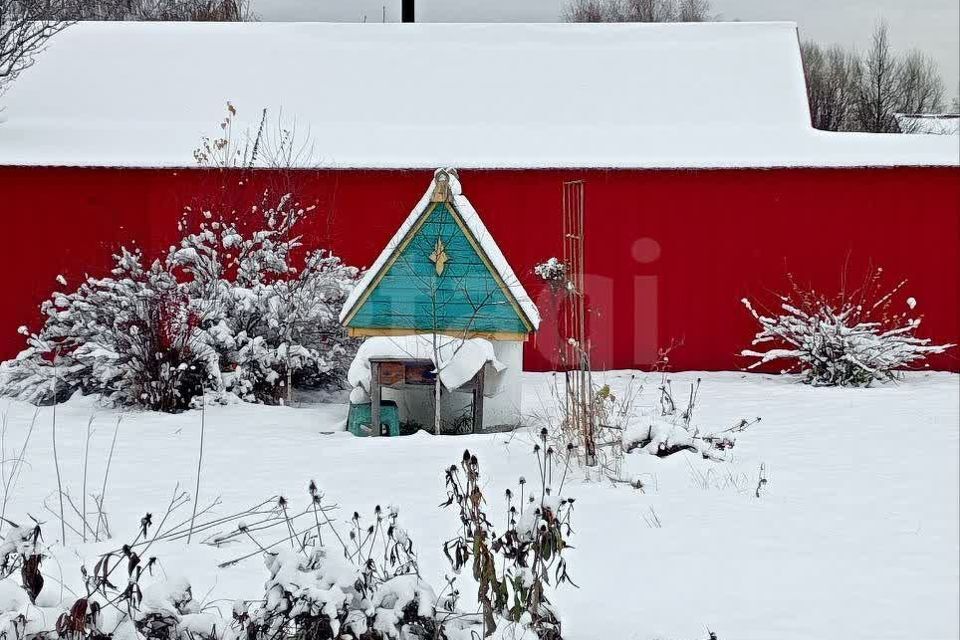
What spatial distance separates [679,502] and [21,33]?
10.7 m

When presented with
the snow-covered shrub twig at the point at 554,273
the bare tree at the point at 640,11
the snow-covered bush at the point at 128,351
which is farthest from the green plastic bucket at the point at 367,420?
the bare tree at the point at 640,11

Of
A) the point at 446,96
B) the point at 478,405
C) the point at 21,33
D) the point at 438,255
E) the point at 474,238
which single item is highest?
the point at 21,33

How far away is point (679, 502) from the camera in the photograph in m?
6.23

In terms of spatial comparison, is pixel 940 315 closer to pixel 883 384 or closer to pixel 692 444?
pixel 883 384

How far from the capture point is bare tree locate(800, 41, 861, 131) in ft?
114

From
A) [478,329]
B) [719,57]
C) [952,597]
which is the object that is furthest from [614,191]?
[952,597]

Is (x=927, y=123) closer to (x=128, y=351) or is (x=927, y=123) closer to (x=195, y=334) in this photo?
(x=195, y=334)

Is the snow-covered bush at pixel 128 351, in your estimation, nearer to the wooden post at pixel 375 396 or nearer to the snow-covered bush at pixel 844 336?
the wooden post at pixel 375 396

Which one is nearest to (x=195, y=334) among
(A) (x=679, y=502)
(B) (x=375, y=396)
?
(B) (x=375, y=396)

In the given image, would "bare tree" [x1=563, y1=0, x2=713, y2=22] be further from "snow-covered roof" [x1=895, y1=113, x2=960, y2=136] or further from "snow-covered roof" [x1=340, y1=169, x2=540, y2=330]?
"snow-covered roof" [x1=340, y1=169, x2=540, y2=330]

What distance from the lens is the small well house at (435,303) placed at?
8453 millimetres

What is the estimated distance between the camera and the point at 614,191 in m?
12.3

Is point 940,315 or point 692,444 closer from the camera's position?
point 692,444

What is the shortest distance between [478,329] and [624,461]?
6.40ft
